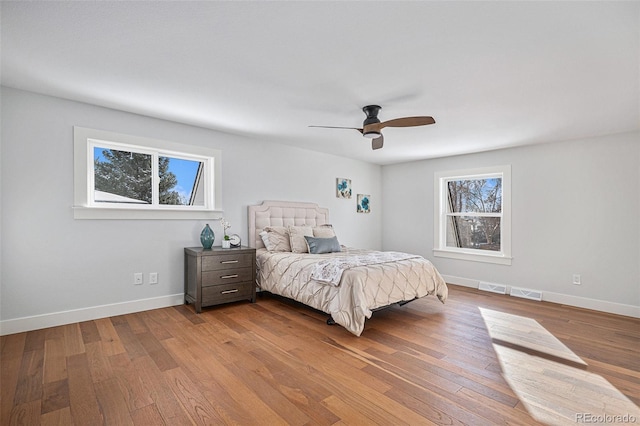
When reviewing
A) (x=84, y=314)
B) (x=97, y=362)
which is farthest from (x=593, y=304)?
(x=84, y=314)

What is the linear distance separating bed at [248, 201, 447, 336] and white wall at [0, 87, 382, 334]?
2.02 ft

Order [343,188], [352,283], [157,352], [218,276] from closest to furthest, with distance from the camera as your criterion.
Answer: [157,352] < [352,283] < [218,276] < [343,188]

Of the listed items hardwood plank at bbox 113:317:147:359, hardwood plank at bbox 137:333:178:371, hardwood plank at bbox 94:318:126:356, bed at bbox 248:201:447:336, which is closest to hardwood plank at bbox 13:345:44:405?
hardwood plank at bbox 94:318:126:356

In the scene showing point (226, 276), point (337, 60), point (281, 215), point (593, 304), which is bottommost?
point (593, 304)

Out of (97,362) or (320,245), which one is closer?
(97,362)

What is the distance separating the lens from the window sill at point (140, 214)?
3332 millimetres

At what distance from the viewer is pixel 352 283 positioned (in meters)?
3.13

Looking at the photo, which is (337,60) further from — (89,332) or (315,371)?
(89,332)

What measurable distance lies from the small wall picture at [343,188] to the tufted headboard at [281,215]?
1.68 ft

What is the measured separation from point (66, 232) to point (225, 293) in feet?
5.83

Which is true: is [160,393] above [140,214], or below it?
below

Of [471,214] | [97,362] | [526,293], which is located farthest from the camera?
[471,214]

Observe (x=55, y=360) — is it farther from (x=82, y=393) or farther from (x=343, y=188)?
(x=343, y=188)

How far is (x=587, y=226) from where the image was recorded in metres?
4.21
